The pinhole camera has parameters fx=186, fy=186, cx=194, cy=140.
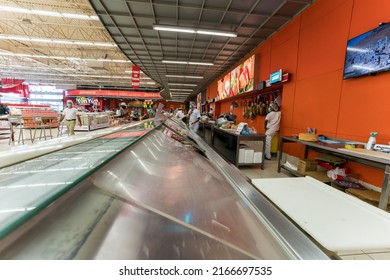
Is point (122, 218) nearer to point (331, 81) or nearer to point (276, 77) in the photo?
point (331, 81)

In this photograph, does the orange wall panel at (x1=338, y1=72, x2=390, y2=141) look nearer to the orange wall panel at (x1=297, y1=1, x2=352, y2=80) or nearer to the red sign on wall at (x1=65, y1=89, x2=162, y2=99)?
the orange wall panel at (x1=297, y1=1, x2=352, y2=80)

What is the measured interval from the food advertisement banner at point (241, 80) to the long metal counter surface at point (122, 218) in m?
6.99

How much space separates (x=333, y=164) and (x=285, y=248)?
3768 millimetres

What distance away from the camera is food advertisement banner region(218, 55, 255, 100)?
291 inches

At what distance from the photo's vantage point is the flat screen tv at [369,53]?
9.18 feet

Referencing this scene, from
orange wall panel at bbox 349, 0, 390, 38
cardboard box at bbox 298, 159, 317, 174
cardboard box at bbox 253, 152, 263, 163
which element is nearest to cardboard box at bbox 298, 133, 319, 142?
cardboard box at bbox 298, 159, 317, 174

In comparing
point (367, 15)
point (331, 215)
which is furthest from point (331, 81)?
point (331, 215)

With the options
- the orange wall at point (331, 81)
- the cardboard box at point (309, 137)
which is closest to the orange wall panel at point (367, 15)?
the orange wall at point (331, 81)

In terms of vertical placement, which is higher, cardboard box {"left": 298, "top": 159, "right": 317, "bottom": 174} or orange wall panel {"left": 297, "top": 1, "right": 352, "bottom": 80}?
orange wall panel {"left": 297, "top": 1, "right": 352, "bottom": 80}

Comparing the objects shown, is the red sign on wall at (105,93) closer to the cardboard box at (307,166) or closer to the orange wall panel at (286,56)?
the orange wall panel at (286,56)

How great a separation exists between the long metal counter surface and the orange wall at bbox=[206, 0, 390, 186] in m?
3.29

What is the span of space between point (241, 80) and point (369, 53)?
5505 mm

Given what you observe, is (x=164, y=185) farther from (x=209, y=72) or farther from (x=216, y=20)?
(x=209, y=72)
